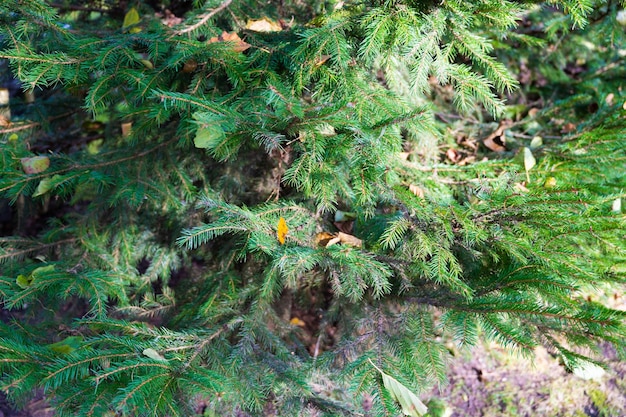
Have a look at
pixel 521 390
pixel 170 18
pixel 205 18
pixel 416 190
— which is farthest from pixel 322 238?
pixel 170 18

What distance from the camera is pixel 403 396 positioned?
4.98 feet

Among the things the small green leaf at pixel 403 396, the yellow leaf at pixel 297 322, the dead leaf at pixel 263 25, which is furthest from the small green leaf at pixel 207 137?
the yellow leaf at pixel 297 322

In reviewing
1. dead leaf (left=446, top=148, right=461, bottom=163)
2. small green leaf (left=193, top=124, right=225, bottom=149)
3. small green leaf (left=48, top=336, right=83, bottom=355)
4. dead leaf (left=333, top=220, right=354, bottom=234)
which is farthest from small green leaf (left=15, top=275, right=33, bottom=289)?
dead leaf (left=446, top=148, right=461, bottom=163)

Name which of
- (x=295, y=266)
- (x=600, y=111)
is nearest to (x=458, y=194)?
(x=600, y=111)

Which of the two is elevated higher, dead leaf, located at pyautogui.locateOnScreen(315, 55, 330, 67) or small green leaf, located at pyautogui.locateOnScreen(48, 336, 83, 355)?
dead leaf, located at pyautogui.locateOnScreen(315, 55, 330, 67)

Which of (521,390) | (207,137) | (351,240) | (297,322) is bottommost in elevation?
(521,390)

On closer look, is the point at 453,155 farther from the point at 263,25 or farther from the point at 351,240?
the point at 263,25

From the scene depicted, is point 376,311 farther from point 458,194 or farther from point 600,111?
point 600,111

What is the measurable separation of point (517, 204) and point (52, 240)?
Result: 7.87ft

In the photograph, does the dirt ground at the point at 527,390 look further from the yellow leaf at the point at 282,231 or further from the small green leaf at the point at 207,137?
the small green leaf at the point at 207,137

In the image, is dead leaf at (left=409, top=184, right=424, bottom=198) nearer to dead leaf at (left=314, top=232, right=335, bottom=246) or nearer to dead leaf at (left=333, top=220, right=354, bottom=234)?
dead leaf at (left=333, top=220, right=354, bottom=234)

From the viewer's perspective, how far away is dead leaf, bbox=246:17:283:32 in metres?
2.27

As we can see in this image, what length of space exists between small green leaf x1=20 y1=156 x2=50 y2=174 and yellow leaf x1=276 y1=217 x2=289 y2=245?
127cm

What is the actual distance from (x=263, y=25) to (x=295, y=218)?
1013 millimetres
